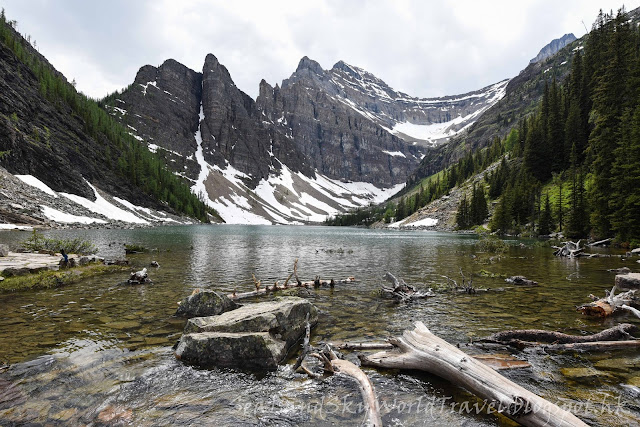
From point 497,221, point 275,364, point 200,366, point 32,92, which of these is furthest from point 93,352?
point 32,92

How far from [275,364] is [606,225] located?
53.1 meters

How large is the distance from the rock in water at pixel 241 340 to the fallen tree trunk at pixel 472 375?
106 inches

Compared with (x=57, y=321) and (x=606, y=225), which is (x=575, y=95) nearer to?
(x=606, y=225)

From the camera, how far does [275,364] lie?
870cm

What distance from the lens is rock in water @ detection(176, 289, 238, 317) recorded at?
1334 cm

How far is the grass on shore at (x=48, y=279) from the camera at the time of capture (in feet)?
55.1

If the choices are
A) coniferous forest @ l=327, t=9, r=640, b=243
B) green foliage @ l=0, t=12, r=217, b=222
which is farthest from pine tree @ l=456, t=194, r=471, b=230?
green foliage @ l=0, t=12, r=217, b=222

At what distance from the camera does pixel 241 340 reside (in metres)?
8.99

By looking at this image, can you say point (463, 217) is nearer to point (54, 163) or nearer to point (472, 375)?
point (472, 375)

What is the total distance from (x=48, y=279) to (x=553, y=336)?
80.3 ft

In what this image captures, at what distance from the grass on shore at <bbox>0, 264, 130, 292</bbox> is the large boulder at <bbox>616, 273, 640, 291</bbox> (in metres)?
31.7

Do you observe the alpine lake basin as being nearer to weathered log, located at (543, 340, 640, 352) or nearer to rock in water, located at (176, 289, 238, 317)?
weathered log, located at (543, 340, 640, 352)

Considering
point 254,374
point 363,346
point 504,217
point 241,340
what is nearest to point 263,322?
point 241,340

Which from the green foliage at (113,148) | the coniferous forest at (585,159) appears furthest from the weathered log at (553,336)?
the green foliage at (113,148)
